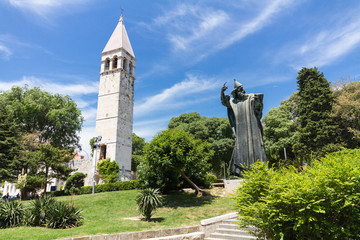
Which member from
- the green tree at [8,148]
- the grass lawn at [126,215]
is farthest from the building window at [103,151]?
the grass lawn at [126,215]

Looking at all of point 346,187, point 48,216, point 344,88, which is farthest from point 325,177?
point 344,88

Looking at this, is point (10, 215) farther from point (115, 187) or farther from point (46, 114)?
point (46, 114)

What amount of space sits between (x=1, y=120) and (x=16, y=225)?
18.2 meters

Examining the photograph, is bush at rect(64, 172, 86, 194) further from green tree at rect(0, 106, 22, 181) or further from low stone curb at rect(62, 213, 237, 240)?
low stone curb at rect(62, 213, 237, 240)

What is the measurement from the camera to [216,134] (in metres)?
34.8

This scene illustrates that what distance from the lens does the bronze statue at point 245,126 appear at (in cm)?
1102

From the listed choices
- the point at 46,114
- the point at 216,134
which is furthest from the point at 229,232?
the point at 46,114

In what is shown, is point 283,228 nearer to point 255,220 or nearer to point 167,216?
point 255,220

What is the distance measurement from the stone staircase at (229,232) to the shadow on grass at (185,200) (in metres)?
4.10

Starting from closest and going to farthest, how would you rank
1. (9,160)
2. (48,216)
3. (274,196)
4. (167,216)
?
(274,196) → (48,216) → (167,216) → (9,160)

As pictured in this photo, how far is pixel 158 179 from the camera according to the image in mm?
14219

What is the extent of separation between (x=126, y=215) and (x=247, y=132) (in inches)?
272

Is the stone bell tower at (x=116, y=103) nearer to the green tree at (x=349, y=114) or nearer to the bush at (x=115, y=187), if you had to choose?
the bush at (x=115, y=187)

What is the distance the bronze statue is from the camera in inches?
434
